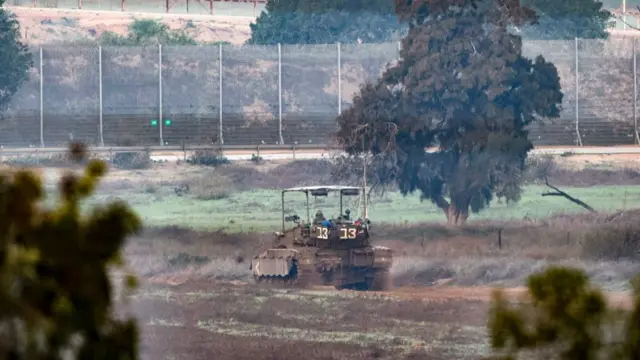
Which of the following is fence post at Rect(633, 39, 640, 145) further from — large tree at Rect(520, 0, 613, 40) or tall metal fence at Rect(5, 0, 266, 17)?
tall metal fence at Rect(5, 0, 266, 17)

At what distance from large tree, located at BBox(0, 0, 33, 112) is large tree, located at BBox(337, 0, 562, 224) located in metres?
13.5

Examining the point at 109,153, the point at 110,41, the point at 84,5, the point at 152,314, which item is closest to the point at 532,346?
the point at 152,314

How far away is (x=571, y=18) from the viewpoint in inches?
2751

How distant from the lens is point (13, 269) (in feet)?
23.6

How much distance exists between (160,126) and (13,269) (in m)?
50.3

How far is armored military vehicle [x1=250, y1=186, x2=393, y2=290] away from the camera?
35.5 m

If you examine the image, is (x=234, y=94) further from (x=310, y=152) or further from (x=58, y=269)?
(x=58, y=269)

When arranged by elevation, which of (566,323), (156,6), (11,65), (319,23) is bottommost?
(566,323)

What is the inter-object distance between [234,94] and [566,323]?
52376mm

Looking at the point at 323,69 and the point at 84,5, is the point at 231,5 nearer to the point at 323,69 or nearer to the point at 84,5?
the point at 84,5

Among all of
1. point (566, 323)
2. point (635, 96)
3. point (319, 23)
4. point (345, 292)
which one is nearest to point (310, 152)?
point (635, 96)

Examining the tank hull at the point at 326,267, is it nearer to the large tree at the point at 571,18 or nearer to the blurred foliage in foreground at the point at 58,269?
the blurred foliage in foreground at the point at 58,269

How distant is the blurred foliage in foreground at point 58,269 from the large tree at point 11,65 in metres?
51.4

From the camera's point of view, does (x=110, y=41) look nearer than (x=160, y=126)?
No
